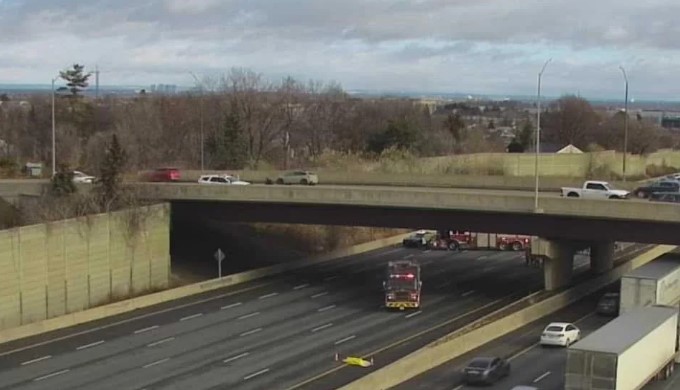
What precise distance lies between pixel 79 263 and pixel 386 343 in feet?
54.5

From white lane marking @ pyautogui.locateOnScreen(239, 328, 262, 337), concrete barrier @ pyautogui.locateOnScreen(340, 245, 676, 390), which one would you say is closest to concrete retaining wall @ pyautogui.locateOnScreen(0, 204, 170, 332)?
white lane marking @ pyautogui.locateOnScreen(239, 328, 262, 337)

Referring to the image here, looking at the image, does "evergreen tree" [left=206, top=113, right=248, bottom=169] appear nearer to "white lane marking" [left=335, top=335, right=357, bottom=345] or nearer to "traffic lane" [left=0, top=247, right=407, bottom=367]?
"traffic lane" [left=0, top=247, right=407, bottom=367]

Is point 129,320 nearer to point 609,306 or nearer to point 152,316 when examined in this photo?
point 152,316

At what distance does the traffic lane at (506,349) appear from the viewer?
34062 millimetres

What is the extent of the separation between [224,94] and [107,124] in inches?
698

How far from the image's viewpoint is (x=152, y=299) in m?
48.6

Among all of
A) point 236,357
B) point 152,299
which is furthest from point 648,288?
point 152,299

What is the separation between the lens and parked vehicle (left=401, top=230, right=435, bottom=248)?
7144 centimetres

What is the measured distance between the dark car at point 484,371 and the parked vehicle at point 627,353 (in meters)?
4.21

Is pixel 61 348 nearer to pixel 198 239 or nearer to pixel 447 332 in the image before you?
pixel 447 332

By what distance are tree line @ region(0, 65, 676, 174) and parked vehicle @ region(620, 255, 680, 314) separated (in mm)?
52425

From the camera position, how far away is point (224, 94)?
12050cm

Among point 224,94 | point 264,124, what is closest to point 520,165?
point 264,124

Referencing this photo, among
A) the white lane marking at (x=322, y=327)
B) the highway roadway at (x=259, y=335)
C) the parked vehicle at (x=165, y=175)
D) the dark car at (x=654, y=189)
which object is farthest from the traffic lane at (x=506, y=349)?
the parked vehicle at (x=165, y=175)
